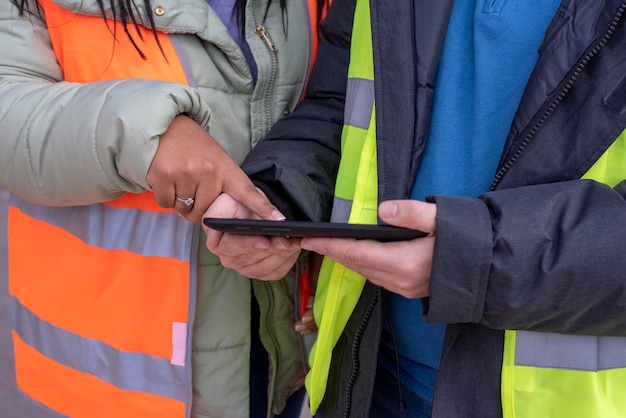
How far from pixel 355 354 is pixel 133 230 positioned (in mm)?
494

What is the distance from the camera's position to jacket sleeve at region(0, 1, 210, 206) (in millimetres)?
1143

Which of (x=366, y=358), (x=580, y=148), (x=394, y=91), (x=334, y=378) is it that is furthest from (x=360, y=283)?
(x=580, y=148)

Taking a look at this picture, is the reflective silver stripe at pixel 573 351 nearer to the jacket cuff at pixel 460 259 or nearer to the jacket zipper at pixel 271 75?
the jacket cuff at pixel 460 259

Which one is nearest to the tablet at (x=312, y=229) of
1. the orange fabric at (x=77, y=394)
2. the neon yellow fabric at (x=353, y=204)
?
the neon yellow fabric at (x=353, y=204)

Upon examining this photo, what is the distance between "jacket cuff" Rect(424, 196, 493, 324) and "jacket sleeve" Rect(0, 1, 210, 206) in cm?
50

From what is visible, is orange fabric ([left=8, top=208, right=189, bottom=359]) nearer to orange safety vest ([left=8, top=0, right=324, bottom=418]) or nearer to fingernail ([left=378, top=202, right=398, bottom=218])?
orange safety vest ([left=8, top=0, right=324, bottom=418])

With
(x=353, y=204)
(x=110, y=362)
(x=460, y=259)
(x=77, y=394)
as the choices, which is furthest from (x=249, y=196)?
(x=77, y=394)

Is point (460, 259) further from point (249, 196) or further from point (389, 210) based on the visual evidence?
point (249, 196)

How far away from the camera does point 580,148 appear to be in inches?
38.3

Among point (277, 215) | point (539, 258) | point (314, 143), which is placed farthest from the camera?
point (314, 143)

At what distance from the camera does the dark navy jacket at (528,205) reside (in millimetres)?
938

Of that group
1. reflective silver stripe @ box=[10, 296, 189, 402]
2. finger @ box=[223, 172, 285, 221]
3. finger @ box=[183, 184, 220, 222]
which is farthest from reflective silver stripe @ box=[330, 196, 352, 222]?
reflective silver stripe @ box=[10, 296, 189, 402]

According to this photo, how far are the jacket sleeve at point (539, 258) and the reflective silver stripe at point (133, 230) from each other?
0.55 m

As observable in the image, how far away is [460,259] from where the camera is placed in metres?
0.95
